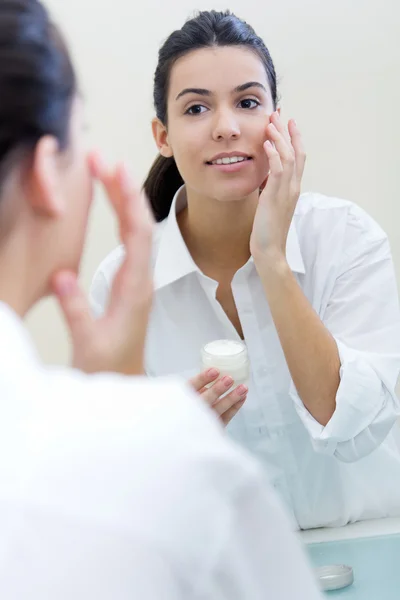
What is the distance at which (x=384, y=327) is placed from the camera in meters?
1.13

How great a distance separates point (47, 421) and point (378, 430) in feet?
2.66

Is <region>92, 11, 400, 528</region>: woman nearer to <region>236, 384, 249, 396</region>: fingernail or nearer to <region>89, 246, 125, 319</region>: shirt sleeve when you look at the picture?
<region>89, 246, 125, 319</region>: shirt sleeve

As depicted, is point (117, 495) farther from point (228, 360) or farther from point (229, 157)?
point (229, 157)

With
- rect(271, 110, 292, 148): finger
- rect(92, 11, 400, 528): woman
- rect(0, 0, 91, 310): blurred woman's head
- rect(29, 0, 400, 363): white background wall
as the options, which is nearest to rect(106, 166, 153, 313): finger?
rect(0, 0, 91, 310): blurred woman's head

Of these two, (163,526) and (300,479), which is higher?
(163,526)

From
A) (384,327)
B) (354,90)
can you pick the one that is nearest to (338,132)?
(354,90)

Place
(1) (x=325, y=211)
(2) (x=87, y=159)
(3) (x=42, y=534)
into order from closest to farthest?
(3) (x=42, y=534) → (2) (x=87, y=159) → (1) (x=325, y=211)

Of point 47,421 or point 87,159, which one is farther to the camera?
point 87,159

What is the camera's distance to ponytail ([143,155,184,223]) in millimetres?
1355

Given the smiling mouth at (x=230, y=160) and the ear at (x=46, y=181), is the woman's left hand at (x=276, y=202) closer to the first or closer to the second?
the smiling mouth at (x=230, y=160)

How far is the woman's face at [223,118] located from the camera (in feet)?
3.76

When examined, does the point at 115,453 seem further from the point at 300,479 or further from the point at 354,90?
the point at 354,90

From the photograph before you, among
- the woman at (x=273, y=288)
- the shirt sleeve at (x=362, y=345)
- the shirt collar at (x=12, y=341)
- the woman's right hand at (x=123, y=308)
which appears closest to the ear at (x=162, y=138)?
the woman at (x=273, y=288)

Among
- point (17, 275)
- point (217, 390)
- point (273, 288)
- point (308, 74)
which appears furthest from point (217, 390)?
point (308, 74)
